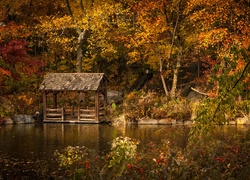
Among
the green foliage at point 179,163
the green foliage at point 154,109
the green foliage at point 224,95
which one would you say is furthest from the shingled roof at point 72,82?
the green foliage at point 224,95

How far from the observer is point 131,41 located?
33812 millimetres

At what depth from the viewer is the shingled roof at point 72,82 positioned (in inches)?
1227

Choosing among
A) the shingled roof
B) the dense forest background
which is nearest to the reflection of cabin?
the shingled roof

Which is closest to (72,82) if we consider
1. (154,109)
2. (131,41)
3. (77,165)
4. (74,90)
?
(74,90)

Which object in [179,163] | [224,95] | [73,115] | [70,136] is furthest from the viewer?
[73,115]

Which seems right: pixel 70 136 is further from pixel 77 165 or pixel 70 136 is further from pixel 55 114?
pixel 77 165

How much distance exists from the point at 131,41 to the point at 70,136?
11.5m

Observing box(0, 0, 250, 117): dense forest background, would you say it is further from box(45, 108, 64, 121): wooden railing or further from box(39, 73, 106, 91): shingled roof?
box(45, 108, 64, 121): wooden railing

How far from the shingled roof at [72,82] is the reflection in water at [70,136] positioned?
2.77 metres

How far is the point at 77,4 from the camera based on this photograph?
40375 millimetres

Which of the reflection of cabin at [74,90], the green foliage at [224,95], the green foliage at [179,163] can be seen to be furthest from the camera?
the reflection of cabin at [74,90]

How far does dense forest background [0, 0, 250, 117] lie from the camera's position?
93.4 feet

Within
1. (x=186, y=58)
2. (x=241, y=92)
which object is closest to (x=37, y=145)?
(x=241, y=92)

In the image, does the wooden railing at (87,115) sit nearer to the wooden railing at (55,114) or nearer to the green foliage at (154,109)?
the wooden railing at (55,114)
